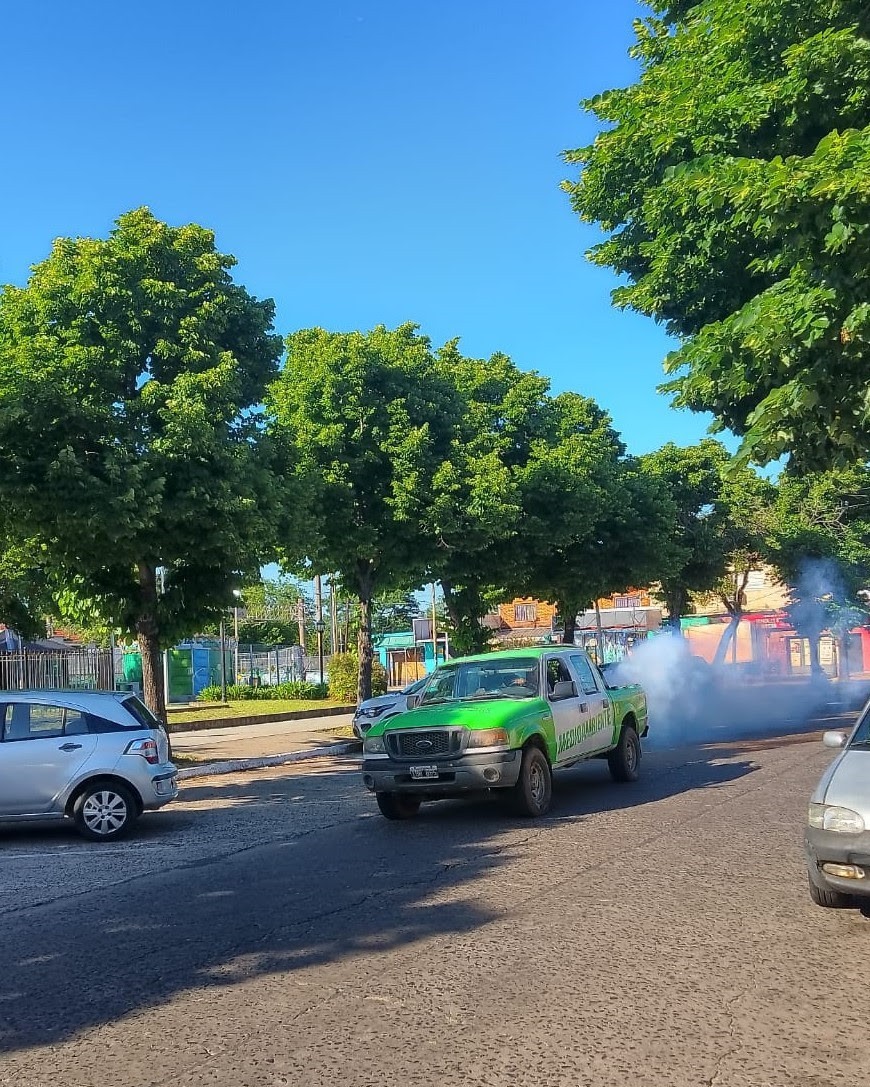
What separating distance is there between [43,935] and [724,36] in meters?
10.1

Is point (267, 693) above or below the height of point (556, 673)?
below

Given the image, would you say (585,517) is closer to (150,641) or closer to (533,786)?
(150,641)

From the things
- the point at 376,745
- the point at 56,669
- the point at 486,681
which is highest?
the point at 56,669

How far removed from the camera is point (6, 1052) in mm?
4855

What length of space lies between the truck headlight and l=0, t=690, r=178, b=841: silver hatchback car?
3.70 metres

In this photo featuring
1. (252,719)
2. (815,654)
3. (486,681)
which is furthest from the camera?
(815,654)

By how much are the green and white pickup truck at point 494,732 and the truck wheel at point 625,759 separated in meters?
0.36

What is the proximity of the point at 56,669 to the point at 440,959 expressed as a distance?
16.5 metres

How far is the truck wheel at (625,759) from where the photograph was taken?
13.9m

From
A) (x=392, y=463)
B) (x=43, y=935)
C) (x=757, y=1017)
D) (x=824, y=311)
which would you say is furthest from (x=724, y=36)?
(x=392, y=463)

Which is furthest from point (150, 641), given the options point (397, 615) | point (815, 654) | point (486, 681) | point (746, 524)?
point (397, 615)

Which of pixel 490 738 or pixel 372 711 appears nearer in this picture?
pixel 490 738

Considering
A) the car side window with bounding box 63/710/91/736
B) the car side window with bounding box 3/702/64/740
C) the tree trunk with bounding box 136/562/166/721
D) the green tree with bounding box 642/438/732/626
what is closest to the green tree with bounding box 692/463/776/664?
the green tree with bounding box 642/438/732/626

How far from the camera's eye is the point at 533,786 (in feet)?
36.2
